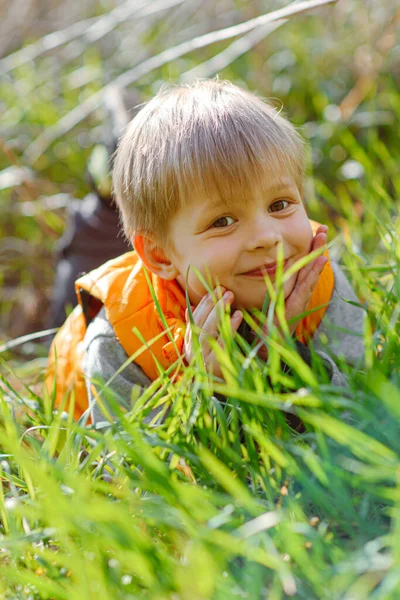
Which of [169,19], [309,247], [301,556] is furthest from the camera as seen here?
[169,19]

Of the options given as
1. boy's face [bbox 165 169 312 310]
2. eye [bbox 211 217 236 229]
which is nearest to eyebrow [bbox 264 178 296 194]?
boy's face [bbox 165 169 312 310]

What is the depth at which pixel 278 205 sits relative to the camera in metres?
1.77

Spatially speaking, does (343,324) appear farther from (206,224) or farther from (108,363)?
(108,363)

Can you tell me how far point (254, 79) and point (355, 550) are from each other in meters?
3.40

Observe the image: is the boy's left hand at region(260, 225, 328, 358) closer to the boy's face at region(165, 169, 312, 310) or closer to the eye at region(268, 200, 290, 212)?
the boy's face at region(165, 169, 312, 310)

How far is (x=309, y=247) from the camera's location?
70.7 inches

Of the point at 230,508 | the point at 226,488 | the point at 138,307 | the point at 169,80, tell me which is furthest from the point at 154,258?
the point at 169,80

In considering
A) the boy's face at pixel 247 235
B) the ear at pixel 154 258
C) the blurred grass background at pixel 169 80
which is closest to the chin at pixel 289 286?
the boy's face at pixel 247 235

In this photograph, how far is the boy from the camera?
1697 millimetres

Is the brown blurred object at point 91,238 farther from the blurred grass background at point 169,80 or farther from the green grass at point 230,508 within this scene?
the green grass at point 230,508

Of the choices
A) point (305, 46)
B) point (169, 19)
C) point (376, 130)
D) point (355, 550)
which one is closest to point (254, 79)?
point (305, 46)

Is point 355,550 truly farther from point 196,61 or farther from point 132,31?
point 132,31

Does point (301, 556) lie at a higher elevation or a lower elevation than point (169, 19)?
lower

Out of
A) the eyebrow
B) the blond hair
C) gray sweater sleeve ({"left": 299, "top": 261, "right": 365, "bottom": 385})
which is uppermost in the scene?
the blond hair
